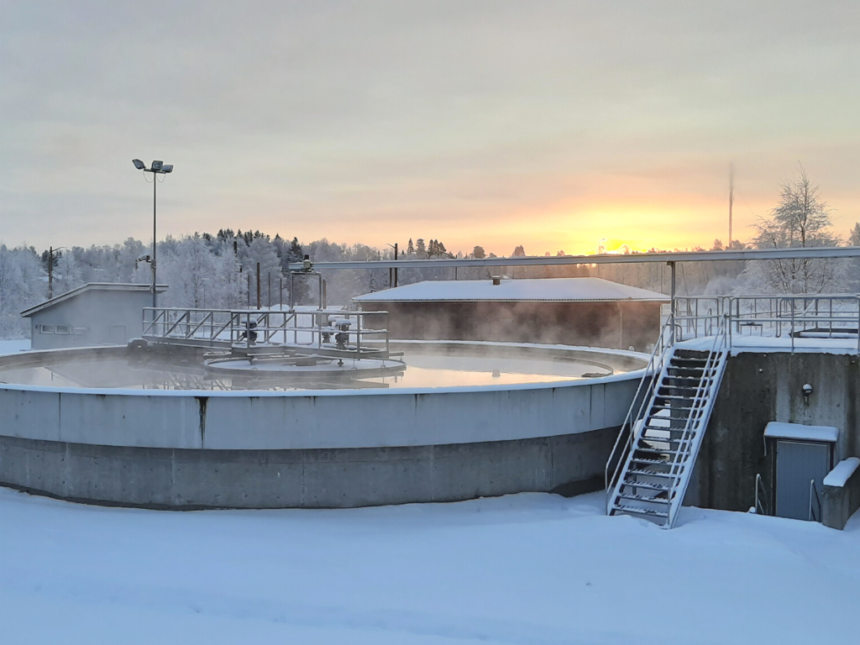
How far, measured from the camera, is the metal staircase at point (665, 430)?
396 inches

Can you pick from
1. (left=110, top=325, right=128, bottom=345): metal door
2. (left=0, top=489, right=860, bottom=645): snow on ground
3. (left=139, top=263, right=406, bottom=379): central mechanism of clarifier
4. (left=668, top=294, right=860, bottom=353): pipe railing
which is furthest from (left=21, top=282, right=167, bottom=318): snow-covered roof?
(left=0, top=489, right=860, bottom=645): snow on ground

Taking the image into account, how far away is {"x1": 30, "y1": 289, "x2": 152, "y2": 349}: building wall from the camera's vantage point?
29125 millimetres

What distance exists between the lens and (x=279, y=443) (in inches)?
373

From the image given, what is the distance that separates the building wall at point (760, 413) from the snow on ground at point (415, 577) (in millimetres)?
2898

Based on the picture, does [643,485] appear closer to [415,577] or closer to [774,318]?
[415,577]

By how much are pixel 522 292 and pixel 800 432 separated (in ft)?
76.8

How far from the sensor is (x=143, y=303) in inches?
1218

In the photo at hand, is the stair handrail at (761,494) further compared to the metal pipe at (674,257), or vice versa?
the metal pipe at (674,257)

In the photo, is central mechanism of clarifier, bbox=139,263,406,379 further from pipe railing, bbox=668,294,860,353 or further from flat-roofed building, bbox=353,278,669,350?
flat-roofed building, bbox=353,278,669,350

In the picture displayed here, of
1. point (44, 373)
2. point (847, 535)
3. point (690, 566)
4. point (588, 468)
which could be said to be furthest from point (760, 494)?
point (44, 373)

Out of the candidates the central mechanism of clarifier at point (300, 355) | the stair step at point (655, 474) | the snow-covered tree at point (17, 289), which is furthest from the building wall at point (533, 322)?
the snow-covered tree at point (17, 289)

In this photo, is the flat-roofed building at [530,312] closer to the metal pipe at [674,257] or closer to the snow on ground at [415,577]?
the metal pipe at [674,257]

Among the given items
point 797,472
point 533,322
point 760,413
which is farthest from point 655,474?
point 533,322

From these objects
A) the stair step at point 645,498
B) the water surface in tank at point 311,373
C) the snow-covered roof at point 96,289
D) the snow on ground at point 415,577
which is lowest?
the snow on ground at point 415,577
